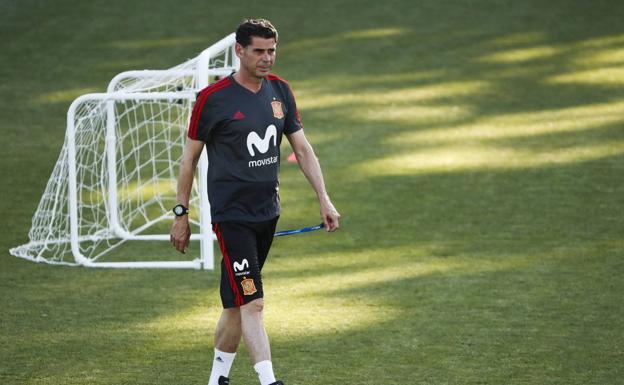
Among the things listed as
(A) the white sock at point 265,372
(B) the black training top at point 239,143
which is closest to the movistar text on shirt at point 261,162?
(B) the black training top at point 239,143

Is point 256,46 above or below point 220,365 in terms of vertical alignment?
above

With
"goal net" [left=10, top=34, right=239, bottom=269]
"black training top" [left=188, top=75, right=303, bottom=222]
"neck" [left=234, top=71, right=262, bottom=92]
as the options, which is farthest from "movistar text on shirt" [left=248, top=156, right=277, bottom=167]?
"goal net" [left=10, top=34, right=239, bottom=269]

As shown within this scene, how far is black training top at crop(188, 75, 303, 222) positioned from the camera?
504 cm

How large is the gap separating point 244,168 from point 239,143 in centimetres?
13

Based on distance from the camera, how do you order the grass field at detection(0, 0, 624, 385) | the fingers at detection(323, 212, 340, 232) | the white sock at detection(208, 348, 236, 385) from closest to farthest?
1. the fingers at detection(323, 212, 340, 232)
2. the white sock at detection(208, 348, 236, 385)
3. the grass field at detection(0, 0, 624, 385)

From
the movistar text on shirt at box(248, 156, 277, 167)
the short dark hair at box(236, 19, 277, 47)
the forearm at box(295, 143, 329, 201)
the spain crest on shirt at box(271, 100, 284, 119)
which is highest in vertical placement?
the short dark hair at box(236, 19, 277, 47)

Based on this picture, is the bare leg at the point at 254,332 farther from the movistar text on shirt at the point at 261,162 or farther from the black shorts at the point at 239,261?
the movistar text on shirt at the point at 261,162

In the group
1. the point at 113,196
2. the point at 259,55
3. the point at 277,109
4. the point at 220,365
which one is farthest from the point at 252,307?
the point at 113,196

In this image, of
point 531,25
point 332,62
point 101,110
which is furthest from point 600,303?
point 531,25

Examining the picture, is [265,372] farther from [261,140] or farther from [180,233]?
[261,140]

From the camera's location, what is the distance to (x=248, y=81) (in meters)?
5.09

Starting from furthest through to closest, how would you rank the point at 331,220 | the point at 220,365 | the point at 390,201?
the point at 390,201
the point at 220,365
the point at 331,220

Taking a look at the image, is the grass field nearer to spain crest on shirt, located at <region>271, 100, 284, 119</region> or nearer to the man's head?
spain crest on shirt, located at <region>271, 100, 284, 119</region>

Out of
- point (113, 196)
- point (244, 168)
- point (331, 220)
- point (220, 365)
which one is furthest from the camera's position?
point (113, 196)
